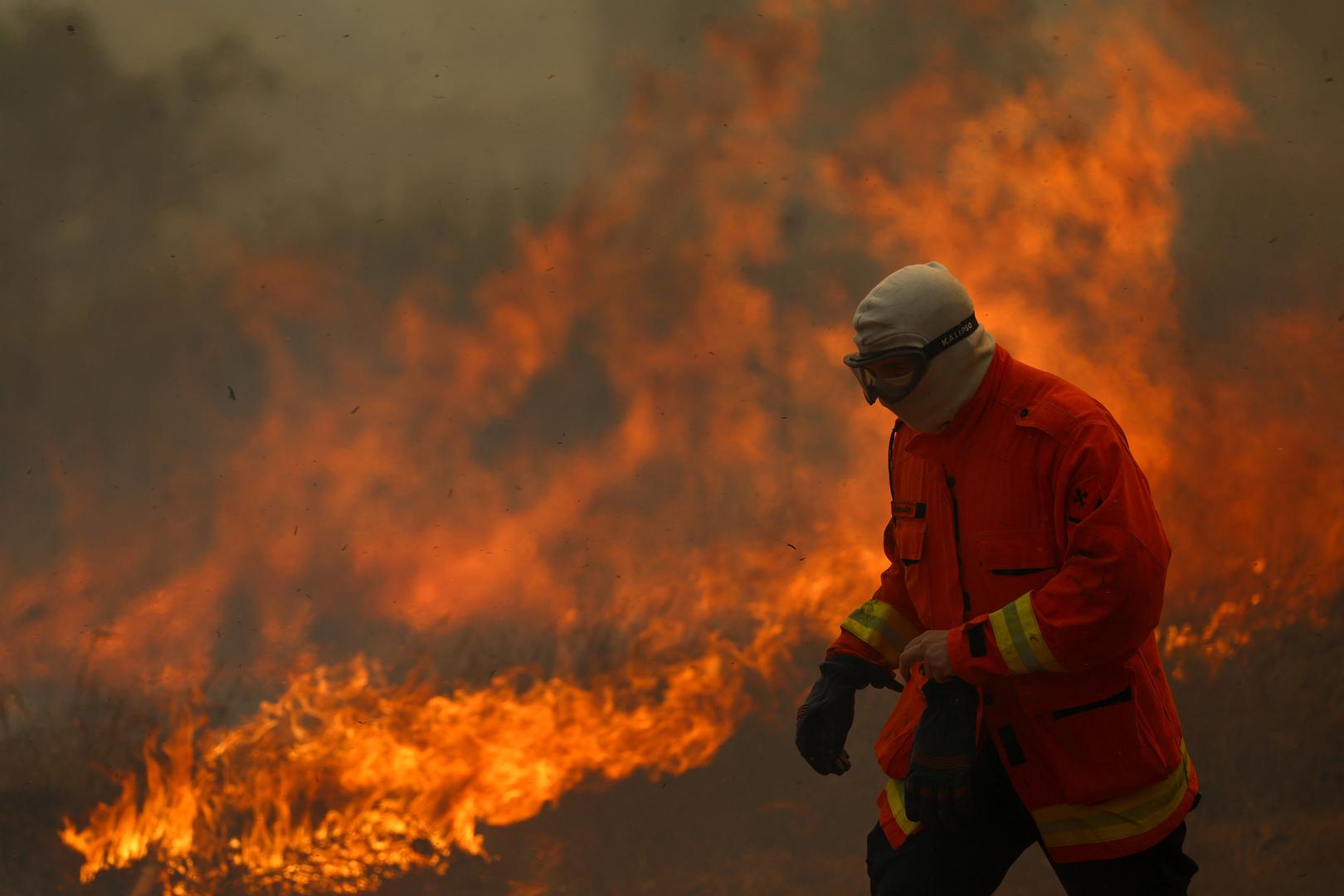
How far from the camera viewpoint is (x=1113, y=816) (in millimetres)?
1971

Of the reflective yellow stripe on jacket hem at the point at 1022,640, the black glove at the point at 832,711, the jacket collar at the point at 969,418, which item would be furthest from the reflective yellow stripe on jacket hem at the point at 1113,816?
the jacket collar at the point at 969,418

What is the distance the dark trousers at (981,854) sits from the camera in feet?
6.71

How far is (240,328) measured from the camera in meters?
3.49

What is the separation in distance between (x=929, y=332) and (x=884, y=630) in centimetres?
62

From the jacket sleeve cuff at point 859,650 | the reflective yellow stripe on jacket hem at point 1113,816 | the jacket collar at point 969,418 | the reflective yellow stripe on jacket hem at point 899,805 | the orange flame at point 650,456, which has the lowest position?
the reflective yellow stripe on jacket hem at point 1113,816

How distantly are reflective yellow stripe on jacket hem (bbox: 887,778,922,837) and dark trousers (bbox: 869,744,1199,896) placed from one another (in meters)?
0.02

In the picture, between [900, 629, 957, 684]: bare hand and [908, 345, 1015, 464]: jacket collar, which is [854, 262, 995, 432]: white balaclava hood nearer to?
[908, 345, 1015, 464]: jacket collar

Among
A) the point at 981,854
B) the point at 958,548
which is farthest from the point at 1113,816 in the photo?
the point at 958,548

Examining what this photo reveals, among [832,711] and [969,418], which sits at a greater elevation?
[969,418]

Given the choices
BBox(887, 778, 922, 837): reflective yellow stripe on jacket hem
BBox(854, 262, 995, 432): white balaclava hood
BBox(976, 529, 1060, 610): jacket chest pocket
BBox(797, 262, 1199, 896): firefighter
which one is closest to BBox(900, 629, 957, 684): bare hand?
BBox(797, 262, 1199, 896): firefighter

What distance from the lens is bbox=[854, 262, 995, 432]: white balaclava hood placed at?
207 centimetres

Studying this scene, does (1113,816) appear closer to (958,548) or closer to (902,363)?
(958,548)

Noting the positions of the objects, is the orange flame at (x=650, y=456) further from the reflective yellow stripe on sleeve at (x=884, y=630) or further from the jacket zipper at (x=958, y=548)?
the jacket zipper at (x=958, y=548)

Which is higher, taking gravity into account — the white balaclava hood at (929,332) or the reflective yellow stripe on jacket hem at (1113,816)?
the white balaclava hood at (929,332)
